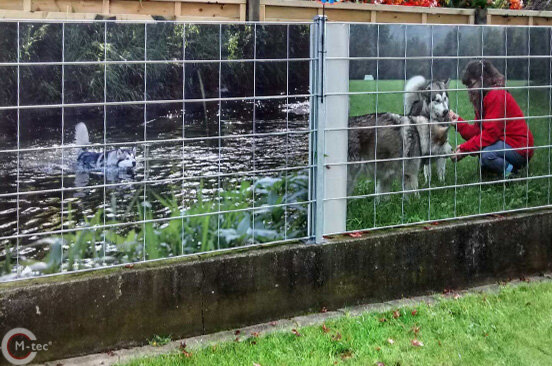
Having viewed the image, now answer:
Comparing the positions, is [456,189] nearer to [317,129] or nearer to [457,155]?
[457,155]

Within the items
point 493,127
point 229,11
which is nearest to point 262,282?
point 493,127

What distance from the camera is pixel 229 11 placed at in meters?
6.78

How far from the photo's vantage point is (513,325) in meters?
4.66

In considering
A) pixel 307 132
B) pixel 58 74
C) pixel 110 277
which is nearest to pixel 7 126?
pixel 58 74

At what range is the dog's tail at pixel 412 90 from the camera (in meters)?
5.34

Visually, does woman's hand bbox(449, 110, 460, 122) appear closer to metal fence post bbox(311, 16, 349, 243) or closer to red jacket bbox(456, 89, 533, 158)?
red jacket bbox(456, 89, 533, 158)

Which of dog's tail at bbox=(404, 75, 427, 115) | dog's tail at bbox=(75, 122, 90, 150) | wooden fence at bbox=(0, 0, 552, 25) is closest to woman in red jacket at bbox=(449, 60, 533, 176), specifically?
dog's tail at bbox=(404, 75, 427, 115)

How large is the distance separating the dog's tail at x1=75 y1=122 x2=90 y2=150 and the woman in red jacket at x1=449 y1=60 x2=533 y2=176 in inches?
106

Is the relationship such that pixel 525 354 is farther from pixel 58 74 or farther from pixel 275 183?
pixel 58 74

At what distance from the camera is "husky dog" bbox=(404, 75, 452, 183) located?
17.6 ft

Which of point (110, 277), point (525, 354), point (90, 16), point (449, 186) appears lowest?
point (525, 354)

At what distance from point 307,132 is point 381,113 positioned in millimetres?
633

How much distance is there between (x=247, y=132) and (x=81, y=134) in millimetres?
1003

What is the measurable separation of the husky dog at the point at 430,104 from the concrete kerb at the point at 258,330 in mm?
863
